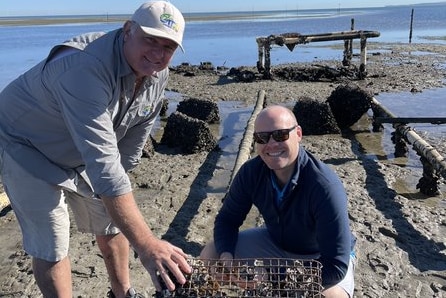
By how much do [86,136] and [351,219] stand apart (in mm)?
3592

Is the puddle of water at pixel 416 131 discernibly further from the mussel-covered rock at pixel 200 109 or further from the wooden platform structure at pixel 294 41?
the wooden platform structure at pixel 294 41

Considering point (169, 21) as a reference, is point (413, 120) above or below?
below

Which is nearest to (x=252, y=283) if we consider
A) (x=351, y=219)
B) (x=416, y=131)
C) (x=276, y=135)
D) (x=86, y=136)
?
(x=276, y=135)

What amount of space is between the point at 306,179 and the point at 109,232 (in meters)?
1.49

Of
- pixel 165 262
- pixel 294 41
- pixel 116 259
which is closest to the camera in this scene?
pixel 165 262

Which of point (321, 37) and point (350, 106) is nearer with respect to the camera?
point (350, 106)

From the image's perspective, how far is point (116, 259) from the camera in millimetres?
3682

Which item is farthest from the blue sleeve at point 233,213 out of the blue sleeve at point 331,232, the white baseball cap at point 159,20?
the white baseball cap at point 159,20

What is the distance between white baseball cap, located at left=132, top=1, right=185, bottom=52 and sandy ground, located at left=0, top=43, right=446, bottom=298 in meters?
2.30

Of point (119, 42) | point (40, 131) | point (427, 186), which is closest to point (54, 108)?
point (40, 131)

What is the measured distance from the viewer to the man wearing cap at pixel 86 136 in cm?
250

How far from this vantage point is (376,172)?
6941 mm

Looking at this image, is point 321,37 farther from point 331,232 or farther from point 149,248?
point 149,248

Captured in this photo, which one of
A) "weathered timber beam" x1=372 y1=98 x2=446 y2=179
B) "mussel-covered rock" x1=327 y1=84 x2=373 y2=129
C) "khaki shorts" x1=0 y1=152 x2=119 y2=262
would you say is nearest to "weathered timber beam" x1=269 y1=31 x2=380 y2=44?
"mussel-covered rock" x1=327 y1=84 x2=373 y2=129
